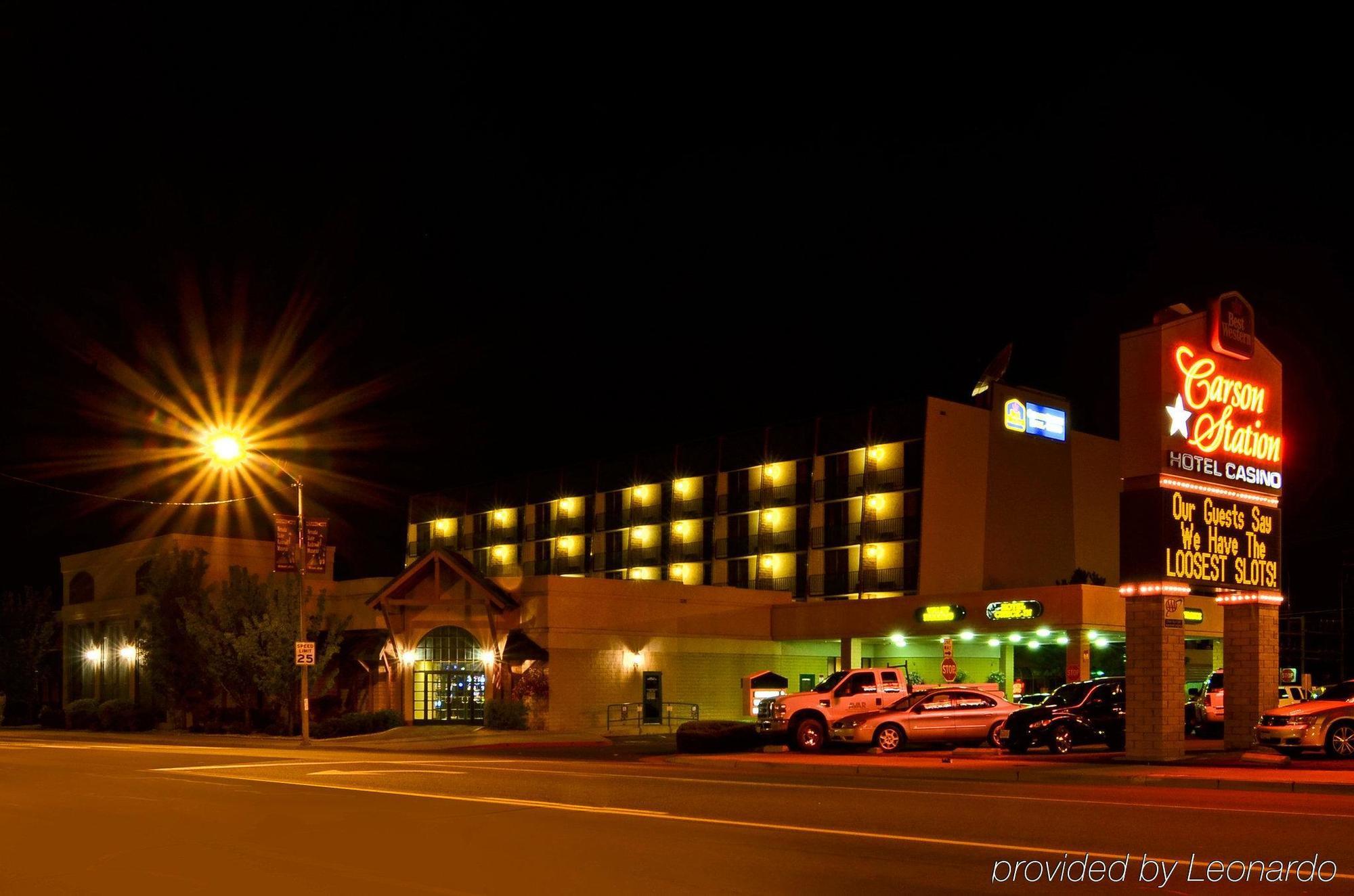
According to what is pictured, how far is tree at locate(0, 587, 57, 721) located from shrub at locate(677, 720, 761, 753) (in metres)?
38.7

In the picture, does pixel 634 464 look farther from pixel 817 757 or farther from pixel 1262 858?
pixel 1262 858

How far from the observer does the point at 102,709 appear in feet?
159

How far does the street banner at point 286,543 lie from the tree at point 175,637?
9.62 m

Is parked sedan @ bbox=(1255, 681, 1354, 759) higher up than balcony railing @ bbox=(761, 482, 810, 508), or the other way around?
balcony railing @ bbox=(761, 482, 810, 508)

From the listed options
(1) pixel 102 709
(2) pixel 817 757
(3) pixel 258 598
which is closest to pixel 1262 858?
(2) pixel 817 757

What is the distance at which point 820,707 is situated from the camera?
100 ft

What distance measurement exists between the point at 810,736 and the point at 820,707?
0.69 metres

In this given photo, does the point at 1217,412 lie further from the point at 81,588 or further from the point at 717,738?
the point at 81,588

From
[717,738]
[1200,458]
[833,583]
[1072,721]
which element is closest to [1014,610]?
[1072,721]

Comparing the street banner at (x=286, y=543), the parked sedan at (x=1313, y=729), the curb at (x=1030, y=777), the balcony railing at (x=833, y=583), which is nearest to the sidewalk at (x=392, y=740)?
the street banner at (x=286, y=543)

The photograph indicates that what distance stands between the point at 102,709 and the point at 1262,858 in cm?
4594

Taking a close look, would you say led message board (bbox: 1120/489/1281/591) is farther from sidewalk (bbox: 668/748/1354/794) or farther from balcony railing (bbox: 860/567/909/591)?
balcony railing (bbox: 860/567/909/591)

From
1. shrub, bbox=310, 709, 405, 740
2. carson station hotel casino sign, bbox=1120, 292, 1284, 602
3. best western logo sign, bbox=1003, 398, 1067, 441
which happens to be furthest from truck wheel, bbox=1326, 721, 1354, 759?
best western logo sign, bbox=1003, 398, 1067, 441

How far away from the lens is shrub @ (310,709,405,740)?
40438 millimetres
